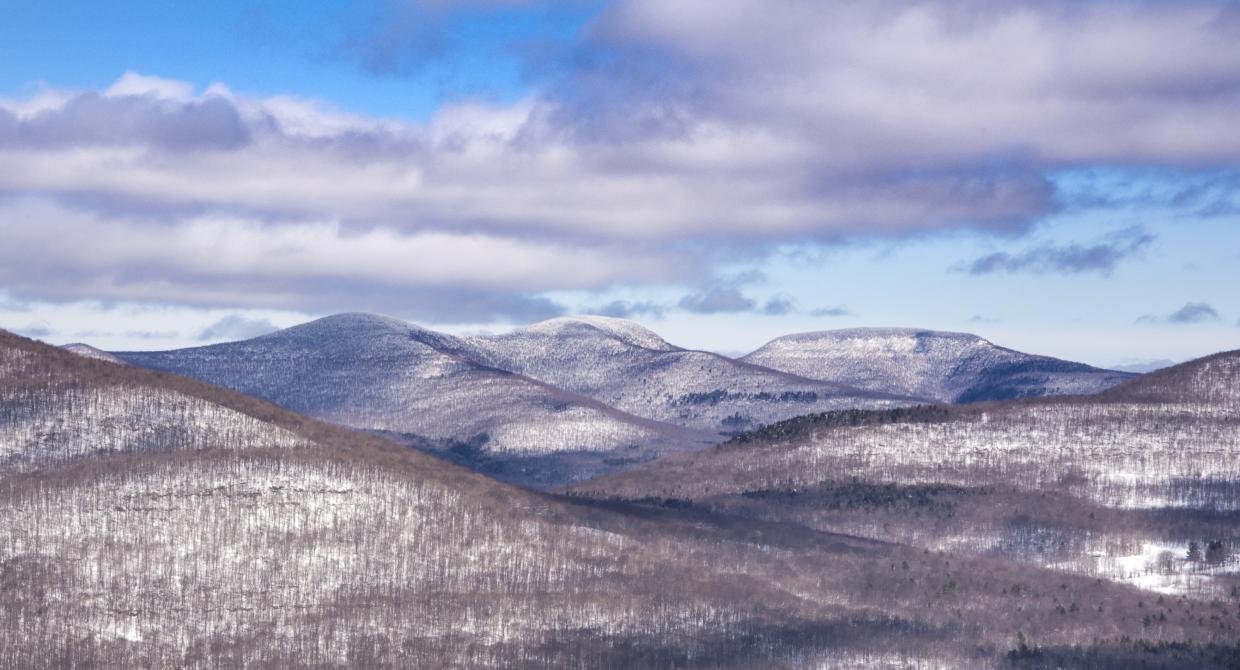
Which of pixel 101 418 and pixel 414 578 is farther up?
pixel 101 418

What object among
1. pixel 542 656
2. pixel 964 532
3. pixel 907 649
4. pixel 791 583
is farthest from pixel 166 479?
pixel 964 532

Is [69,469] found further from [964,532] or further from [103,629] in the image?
[964,532]

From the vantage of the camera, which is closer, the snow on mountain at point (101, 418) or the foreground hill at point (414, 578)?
the foreground hill at point (414, 578)

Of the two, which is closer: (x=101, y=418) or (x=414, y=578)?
(x=414, y=578)

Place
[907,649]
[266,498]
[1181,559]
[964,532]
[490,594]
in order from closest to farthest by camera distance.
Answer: [907,649] → [490,594] → [266,498] → [1181,559] → [964,532]

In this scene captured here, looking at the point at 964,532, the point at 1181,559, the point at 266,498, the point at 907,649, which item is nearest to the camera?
the point at 907,649

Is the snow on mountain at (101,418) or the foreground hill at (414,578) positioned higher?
the snow on mountain at (101,418)

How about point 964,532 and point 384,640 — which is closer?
point 384,640

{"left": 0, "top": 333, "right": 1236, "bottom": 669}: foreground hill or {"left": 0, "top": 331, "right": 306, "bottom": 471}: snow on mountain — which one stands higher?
{"left": 0, "top": 331, "right": 306, "bottom": 471}: snow on mountain
